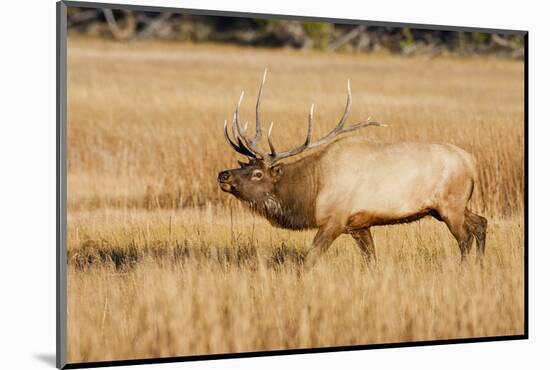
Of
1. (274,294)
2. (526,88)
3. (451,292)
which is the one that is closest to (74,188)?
(274,294)

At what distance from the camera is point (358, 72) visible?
294 inches

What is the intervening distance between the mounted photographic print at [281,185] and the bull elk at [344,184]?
0.01 metres

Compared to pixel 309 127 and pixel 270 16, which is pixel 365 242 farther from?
pixel 270 16

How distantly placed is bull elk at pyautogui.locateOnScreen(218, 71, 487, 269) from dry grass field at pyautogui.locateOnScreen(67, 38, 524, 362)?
74mm

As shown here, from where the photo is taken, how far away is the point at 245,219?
23.2 ft

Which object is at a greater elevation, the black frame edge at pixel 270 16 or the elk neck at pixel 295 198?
the black frame edge at pixel 270 16

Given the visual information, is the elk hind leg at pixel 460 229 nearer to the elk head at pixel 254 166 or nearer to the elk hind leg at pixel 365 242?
the elk hind leg at pixel 365 242

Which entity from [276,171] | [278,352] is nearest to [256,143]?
[276,171]

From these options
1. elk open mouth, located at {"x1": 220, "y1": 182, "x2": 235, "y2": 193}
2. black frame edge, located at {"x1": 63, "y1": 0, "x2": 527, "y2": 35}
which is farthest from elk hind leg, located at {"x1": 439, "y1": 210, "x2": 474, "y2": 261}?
elk open mouth, located at {"x1": 220, "y1": 182, "x2": 235, "y2": 193}

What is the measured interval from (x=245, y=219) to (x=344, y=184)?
0.64 metres

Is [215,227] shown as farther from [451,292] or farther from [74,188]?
[451,292]

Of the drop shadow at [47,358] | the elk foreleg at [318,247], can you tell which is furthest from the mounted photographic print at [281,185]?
the drop shadow at [47,358]

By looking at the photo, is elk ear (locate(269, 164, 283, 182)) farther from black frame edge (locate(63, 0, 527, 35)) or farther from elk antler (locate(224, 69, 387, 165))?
black frame edge (locate(63, 0, 527, 35))

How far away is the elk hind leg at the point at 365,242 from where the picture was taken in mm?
7261
